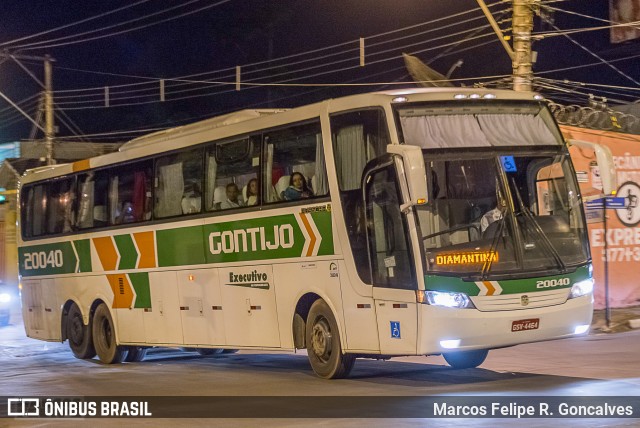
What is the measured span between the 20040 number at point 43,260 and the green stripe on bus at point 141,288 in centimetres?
281

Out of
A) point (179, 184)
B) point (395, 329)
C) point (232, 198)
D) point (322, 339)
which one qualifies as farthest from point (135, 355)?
point (395, 329)

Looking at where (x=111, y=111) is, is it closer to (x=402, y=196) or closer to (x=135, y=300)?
(x=135, y=300)

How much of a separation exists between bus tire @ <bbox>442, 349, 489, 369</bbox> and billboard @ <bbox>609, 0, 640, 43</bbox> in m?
20.9

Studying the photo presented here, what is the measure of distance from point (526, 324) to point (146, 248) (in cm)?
766

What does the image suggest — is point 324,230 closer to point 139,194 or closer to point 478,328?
point 478,328

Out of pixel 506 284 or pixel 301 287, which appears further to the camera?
pixel 301 287

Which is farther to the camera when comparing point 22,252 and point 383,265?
point 22,252

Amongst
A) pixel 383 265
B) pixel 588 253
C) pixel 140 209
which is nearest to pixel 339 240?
pixel 383 265

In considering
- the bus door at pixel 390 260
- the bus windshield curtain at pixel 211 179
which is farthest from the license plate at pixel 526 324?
the bus windshield curtain at pixel 211 179

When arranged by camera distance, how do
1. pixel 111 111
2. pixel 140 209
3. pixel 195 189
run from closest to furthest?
pixel 195 189 < pixel 140 209 < pixel 111 111

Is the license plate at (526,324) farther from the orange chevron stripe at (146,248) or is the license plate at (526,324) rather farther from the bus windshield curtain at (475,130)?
the orange chevron stripe at (146,248)

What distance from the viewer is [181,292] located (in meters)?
16.9

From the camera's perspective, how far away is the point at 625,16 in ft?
109

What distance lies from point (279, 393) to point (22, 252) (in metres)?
Result: 11.1
